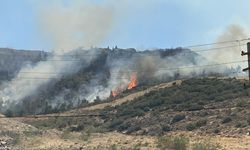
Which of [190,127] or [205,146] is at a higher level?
[205,146]

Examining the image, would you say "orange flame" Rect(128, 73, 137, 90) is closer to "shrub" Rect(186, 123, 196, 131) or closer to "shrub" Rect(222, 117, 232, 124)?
"shrub" Rect(186, 123, 196, 131)

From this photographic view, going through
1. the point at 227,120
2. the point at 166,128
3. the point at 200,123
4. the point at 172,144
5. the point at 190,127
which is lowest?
the point at 166,128

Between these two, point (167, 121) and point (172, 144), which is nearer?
point (172, 144)

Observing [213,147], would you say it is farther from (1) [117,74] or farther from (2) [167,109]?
(1) [117,74]

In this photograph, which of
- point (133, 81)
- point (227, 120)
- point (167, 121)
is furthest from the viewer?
point (133, 81)

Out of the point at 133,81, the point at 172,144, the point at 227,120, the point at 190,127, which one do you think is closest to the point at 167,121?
the point at 190,127

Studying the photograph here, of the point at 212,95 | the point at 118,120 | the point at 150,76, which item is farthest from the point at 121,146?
the point at 150,76

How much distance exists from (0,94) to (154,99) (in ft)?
272

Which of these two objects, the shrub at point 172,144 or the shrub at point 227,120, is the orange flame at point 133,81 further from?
the shrub at point 172,144

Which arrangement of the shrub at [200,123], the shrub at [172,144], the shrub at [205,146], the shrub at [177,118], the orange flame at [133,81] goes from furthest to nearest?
the orange flame at [133,81] < the shrub at [177,118] < the shrub at [200,123] < the shrub at [172,144] < the shrub at [205,146]

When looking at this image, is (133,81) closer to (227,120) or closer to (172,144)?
(227,120)

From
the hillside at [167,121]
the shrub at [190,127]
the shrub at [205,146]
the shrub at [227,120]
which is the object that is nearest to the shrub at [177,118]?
the hillside at [167,121]

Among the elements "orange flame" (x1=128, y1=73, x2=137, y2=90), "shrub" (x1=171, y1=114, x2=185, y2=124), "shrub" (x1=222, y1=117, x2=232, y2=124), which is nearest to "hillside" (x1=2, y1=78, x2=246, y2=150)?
"shrub" (x1=222, y1=117, x2=232, y2=124)

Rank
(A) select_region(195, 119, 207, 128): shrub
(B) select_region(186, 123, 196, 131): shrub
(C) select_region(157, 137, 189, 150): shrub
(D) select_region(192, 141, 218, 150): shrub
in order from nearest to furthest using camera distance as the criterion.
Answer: (D) select_region(192, 141, 218, 150): shrub → (C) select_region(157, 137, 189, 150): shrub → (B) select_region(186, 123, 196, 131): shrub → (A) select_region(195, 119, 207, 128): shrub
